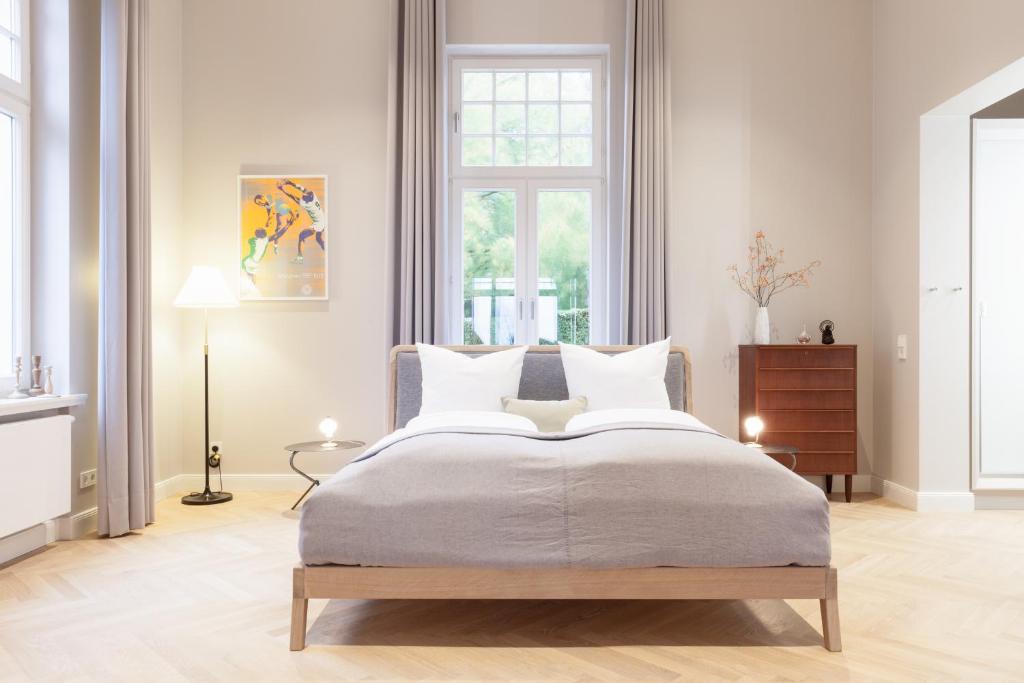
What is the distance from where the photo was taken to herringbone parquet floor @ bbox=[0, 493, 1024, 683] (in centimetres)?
210

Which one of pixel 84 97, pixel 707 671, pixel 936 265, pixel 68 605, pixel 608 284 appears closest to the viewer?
pixel 707 671

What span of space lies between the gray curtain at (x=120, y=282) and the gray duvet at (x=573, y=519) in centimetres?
197

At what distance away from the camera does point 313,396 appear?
15.4ft

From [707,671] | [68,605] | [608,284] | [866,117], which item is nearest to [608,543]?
[707,671]

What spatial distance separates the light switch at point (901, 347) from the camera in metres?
4.30

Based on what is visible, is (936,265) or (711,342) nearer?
(936,265)

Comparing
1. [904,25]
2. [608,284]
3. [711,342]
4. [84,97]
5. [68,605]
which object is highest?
[904,25]

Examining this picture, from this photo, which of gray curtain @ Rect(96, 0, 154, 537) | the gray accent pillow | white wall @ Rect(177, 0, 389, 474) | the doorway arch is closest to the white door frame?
the doorway arch

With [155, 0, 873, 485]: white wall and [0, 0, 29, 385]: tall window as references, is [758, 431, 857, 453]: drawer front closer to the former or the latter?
[155, 0, 873, 485]: white wall

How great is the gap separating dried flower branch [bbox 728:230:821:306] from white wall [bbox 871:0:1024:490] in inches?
18.8

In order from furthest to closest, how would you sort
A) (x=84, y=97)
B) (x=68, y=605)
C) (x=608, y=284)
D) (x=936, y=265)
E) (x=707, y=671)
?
(x=608, y=284), (x=936, y=265), (x=84, y=97), (x=68, y=605), (x=707, y=671)

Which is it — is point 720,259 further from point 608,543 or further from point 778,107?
point 608,543

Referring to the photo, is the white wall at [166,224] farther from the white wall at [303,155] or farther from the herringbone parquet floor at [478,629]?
the herringbone parquet floor at [478,629]

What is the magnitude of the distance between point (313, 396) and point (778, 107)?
3634 mm
